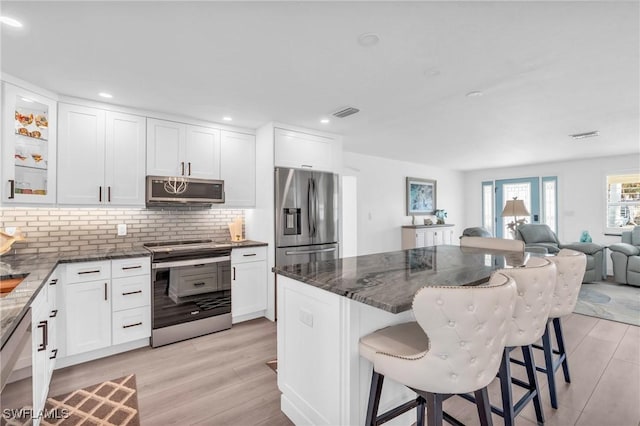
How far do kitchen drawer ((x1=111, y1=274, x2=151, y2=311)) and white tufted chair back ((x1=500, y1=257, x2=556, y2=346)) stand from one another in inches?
119

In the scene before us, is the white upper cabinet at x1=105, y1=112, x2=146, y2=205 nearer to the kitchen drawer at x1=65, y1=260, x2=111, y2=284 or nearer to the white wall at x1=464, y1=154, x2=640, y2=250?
the kitchen drawer at x1=65, y1=260, x2=111, y2=284

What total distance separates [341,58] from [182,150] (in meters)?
2.16

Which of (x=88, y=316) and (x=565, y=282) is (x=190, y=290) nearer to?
(x=88, y=316)

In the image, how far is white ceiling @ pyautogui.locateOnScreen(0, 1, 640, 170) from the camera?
1.69 metres

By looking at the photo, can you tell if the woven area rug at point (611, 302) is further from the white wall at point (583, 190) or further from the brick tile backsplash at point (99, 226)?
the brick tile backsplash at point (99, 226)

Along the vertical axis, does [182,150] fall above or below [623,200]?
above

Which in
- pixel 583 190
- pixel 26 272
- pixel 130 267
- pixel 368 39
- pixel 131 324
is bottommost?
pixel 131 324

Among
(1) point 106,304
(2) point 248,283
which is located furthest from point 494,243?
(1) point 106,304

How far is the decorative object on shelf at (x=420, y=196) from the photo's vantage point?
6.78m

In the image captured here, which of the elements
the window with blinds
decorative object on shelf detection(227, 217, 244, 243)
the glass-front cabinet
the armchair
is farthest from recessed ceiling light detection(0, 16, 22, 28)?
the window with blinds

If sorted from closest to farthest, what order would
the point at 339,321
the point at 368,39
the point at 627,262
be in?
→ the point at 339,321 → the point at 368,39 → the point at 627,262

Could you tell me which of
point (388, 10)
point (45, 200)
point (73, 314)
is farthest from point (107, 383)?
point (388, 10)

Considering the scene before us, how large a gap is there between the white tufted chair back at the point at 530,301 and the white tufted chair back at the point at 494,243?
4.28 ft

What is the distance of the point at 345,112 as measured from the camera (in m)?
3.34
